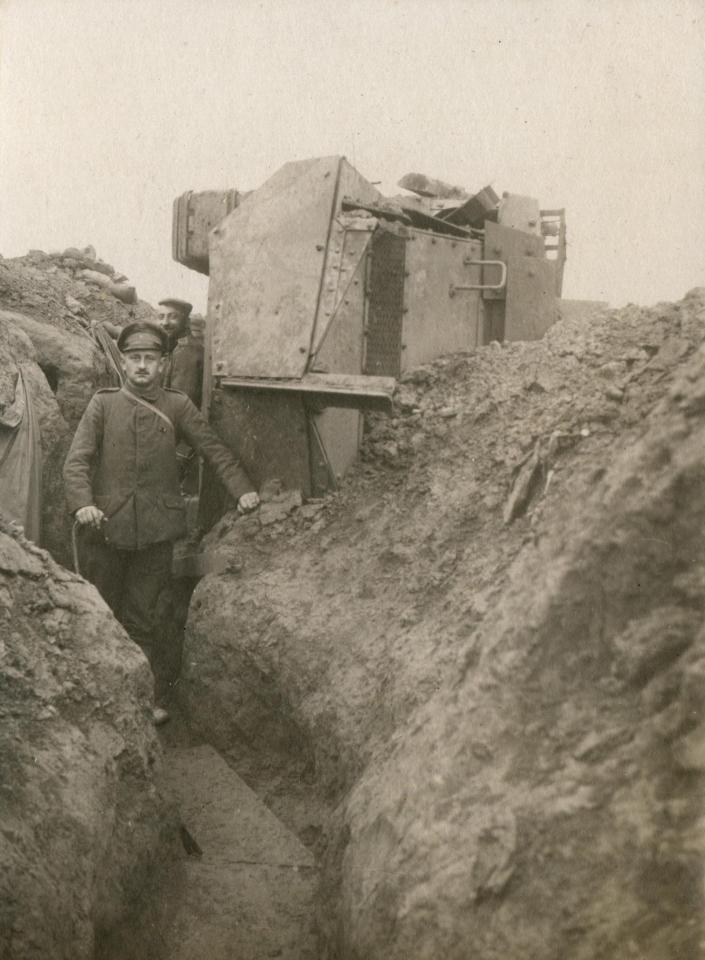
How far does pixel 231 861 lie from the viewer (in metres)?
4.16

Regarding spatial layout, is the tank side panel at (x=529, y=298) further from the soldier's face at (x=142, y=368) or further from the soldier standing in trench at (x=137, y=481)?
the soldier's face at (x=142, y=368)

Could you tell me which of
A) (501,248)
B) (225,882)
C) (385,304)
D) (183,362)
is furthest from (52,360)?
(225,882)

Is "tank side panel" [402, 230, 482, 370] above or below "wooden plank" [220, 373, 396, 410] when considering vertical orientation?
above

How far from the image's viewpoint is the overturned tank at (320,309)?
216 inches

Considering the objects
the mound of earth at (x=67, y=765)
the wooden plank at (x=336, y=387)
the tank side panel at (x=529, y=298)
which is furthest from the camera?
the tank side panel at (x=529, y=298)

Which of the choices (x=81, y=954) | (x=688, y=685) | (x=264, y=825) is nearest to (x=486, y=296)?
(x=264, y=825)

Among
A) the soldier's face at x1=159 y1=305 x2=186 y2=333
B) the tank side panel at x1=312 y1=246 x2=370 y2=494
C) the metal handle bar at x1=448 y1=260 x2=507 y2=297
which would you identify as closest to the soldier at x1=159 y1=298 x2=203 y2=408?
the soldier's face at x1=159 y1=305 x2=186 y2=333

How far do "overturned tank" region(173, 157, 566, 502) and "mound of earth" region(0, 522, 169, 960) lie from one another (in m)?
1.95

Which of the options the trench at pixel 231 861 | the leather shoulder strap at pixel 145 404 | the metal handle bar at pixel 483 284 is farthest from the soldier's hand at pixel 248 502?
the metal handle bar at pixel 483 284

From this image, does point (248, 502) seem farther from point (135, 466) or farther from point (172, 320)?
point (172, 320)

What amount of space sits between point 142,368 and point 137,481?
0.69 m

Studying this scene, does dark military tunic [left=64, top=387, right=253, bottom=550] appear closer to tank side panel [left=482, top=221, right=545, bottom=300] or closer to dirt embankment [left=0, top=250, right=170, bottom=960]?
dirt embankment [left=0, top=250, right=170, bottom=960]

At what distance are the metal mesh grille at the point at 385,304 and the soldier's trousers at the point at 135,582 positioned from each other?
5.55ft

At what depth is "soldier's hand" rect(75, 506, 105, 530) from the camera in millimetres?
5027
